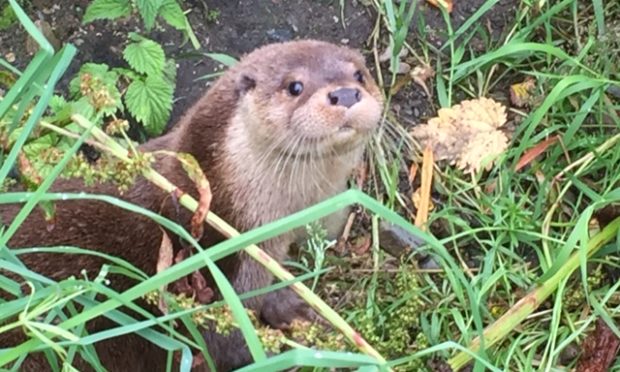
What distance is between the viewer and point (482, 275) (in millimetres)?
3049

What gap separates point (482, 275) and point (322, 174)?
524 millimetres

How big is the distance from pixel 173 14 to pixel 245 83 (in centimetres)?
51

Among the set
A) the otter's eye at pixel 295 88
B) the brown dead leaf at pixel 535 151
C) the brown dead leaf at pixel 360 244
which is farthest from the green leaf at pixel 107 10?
the brown dead leaf at pixel 535 151

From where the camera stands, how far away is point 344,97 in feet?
8.29

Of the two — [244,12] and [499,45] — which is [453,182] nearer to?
[499,45]

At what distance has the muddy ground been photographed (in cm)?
338

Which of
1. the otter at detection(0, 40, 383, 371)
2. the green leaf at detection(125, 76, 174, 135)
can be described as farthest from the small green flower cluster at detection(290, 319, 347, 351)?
the green leaf at detection(125, 76, 174, 135)

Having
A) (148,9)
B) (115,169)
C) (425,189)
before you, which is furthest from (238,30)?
(115,169)

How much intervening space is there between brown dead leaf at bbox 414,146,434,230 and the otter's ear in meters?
0.68

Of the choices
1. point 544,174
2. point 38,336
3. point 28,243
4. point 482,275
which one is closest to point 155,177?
point 38,336

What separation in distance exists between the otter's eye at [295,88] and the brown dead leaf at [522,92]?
0.90 metres

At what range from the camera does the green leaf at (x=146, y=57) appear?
3.14 metres

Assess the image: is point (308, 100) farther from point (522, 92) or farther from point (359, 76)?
point (522, 92)

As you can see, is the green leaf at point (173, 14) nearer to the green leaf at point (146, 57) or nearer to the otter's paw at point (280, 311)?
the green leaf at point (146, 57)
